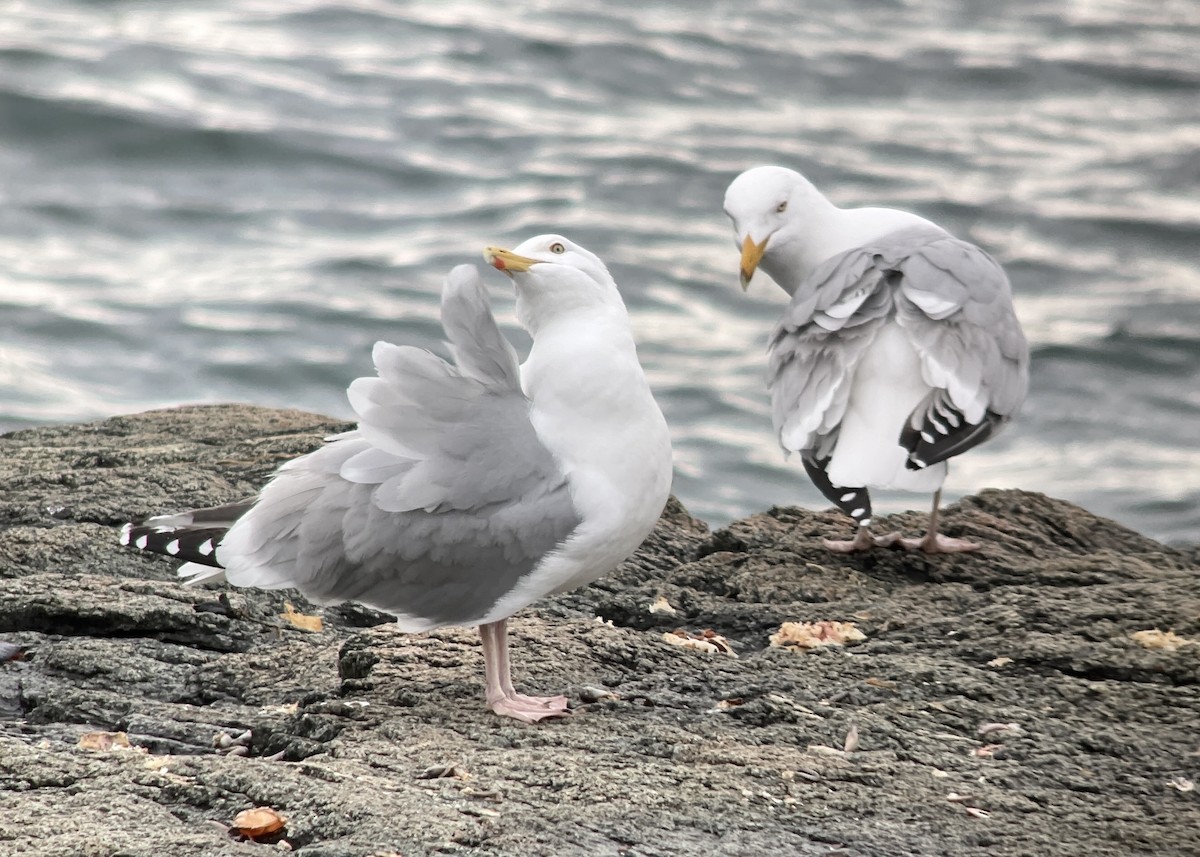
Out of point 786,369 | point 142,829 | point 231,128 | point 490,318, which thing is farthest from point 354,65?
point 142,829

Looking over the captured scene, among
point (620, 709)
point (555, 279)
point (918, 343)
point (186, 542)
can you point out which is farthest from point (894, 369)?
point (186, 542)

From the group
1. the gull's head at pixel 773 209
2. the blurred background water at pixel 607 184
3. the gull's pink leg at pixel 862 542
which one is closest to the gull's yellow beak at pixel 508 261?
the gull's pink leg at pixel 862 542

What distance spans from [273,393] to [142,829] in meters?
8.09

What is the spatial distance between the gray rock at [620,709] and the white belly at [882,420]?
315 millimetres

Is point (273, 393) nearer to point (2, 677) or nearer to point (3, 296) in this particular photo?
point (3, 296)

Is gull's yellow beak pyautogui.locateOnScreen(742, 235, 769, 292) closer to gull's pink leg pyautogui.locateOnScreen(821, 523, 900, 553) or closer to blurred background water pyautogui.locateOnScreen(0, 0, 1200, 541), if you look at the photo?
gull's pink leg pyautogui.locateOnScreen(821, 523, 900, 553)

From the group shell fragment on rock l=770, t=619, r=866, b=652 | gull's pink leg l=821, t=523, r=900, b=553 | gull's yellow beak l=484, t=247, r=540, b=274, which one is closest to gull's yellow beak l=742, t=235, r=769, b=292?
gull's pink leg l=821, t=523, r=900, b=553

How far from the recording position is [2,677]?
3.54 metres

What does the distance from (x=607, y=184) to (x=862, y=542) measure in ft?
29.9

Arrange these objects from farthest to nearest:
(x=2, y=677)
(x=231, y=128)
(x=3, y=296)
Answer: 1. (x=231, y=128)
2. (x=3, y=296)
3. (x=2, y=677)

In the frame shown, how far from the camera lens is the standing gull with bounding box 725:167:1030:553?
4797mm

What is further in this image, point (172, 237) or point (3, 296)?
point (172, 237)

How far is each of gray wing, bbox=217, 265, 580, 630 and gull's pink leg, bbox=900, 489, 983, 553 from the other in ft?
6.16

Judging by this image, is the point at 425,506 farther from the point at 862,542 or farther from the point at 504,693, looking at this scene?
the point at 862,542
